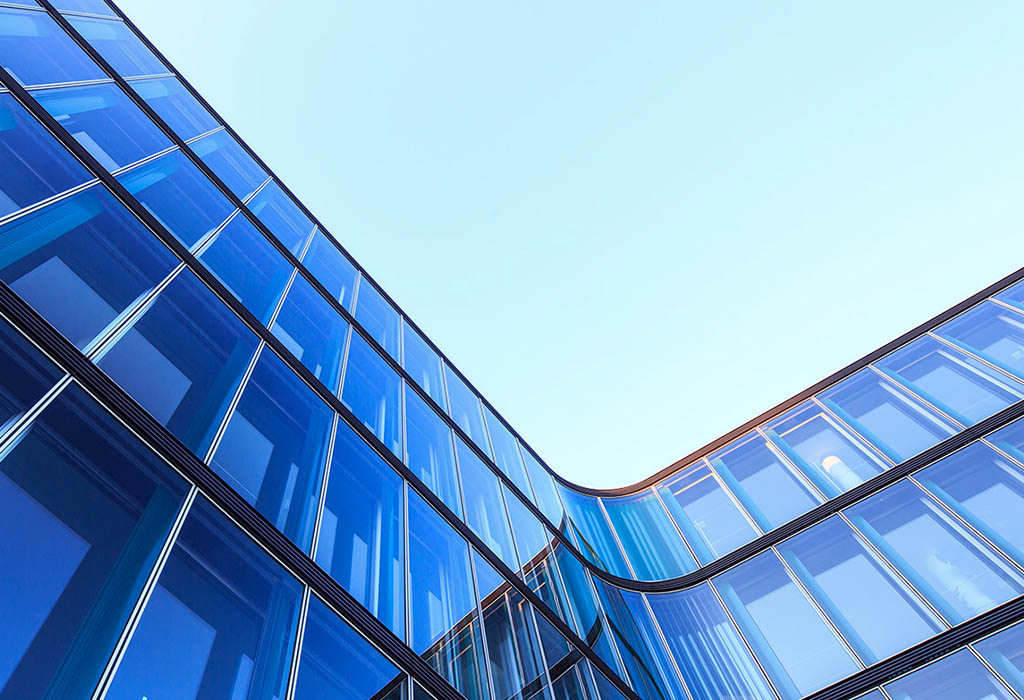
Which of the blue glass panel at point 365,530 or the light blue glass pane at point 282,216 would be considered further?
the light blue glass pane at point 282,216

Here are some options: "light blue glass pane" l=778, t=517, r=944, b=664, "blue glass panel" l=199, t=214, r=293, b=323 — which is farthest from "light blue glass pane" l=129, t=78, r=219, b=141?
"light blue glass pane" l=778, t=517, r=944, b=664

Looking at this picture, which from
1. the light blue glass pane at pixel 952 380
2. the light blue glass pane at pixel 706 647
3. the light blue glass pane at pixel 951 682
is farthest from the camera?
the light blue glass pane at pixel 952 380

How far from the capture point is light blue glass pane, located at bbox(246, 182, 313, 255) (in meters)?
15.5

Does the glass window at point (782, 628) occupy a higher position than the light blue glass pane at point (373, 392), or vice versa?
the light blue glass pane at point (373, 392)

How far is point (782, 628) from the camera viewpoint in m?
13.9

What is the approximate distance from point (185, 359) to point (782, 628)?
11.8 metres

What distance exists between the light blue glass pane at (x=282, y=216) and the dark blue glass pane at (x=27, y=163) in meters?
5.76

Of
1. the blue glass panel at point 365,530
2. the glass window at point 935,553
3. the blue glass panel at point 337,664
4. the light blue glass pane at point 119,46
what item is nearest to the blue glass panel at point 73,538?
the blue glass panel at point 337,664

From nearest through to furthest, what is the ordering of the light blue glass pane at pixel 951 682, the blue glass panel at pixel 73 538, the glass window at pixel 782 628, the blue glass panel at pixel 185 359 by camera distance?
the blue glass panel at pixel 73 538, the blue glass panel at pixel 185 359, the light blue glass pane at pixel 951 682, the glass window at pixel 782 628

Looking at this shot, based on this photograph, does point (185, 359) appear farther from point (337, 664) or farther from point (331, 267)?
point (331, 267)

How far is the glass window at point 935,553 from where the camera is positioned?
12.0 meters

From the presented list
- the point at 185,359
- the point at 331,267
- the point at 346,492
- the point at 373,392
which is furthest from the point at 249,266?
the point at 346,492

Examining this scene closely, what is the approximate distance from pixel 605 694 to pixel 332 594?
5.78 m

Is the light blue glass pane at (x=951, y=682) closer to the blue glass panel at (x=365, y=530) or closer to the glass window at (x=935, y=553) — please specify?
the glass window at (x=935, y=553)
